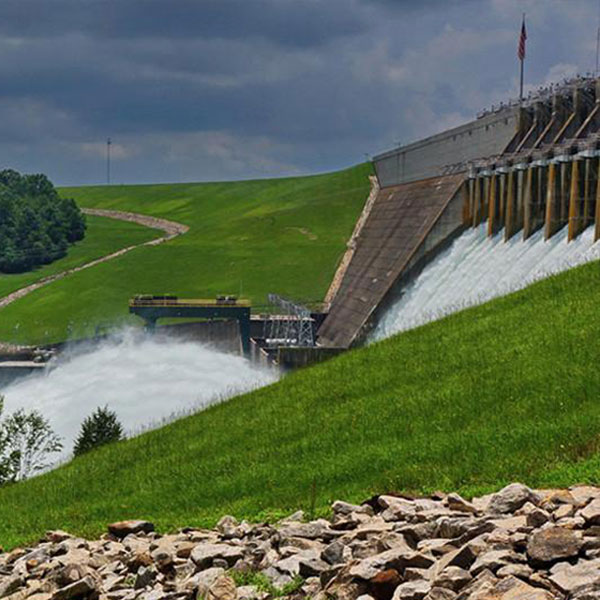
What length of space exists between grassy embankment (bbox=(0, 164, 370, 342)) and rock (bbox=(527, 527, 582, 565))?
83.9 meters

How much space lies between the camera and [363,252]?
87.2 metres

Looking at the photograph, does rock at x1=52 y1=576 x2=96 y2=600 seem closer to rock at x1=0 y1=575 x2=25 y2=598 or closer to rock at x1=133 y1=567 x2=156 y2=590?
rock at x1=133 y1=567 x2=156 y2=590

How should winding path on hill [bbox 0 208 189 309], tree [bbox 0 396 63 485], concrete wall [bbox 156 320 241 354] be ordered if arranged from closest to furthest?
tree [bbox 0 396 63 485]
concrete wall [bbox 156 320 241 354]
winding path on hill [bbox 0 208 189 309]

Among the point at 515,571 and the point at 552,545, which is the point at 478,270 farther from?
the point at 515,571

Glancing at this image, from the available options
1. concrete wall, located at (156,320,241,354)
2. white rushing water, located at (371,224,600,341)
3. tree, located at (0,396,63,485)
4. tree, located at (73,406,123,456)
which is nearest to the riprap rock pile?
tree, located at (73,406,123,456)

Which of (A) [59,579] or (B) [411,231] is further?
(B) [411,231]

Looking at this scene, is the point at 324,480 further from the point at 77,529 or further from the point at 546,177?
the point at 546,177

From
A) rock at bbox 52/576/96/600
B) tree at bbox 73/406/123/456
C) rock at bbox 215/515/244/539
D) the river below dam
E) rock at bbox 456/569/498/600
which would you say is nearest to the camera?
rock at bbox 456/569/498/600

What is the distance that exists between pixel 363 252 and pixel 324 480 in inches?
2739

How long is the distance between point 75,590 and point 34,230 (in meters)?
144

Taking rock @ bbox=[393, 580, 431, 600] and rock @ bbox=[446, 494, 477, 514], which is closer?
rock @ bbox=[393, 580, 431, 600]

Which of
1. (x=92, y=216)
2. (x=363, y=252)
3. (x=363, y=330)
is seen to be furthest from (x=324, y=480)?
(x=92, y=216)

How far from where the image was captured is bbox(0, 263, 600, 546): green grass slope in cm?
1703

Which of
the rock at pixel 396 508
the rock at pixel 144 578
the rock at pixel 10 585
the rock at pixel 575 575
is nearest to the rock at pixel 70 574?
the rock at pixel 144 578
